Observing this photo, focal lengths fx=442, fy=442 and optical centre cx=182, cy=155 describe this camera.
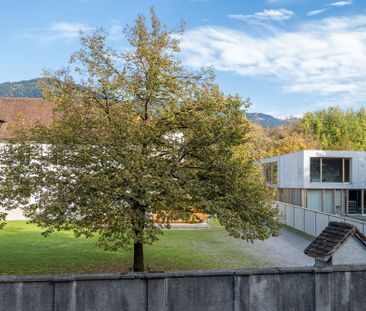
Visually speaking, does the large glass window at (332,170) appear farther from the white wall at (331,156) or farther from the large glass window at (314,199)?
the large glass window at (314,199)

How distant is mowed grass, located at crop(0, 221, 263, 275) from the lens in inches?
752

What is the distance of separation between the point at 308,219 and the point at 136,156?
62.9 ft

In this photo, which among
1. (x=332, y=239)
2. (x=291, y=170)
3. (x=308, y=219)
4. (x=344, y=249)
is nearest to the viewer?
(x=344, y=249)

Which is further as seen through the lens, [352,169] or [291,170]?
[291,170]

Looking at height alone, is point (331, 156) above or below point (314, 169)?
above

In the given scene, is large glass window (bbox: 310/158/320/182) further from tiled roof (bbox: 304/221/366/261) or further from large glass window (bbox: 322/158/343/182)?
tiled roof (bbox: 304/221/366/261)

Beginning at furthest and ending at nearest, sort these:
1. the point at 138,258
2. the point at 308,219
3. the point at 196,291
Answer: the point at 308,219, the point at 138,258, the point at 196,291

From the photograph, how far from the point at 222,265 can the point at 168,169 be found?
728 cm

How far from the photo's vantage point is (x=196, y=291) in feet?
32.6

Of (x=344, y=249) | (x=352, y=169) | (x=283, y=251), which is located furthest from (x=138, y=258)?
(x=352, y=169)

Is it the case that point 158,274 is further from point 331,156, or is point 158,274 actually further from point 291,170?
point 291,170

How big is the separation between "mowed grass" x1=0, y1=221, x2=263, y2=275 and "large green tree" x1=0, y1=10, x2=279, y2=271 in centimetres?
363

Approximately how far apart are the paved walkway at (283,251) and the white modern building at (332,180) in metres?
13.8

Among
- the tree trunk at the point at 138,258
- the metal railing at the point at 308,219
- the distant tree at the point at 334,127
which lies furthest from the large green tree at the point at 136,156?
the distant tree at the point at 334,127
